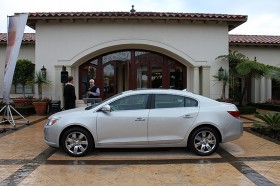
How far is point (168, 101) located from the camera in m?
7.71

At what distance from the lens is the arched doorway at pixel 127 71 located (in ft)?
56.7

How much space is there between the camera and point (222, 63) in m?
16.8

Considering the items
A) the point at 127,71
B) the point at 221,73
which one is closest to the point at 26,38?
the point at 127,71

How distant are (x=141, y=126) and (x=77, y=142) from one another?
1.46 meters

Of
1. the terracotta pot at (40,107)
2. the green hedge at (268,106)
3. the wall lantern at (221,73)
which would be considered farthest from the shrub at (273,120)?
the terracotta pot at (40,107)

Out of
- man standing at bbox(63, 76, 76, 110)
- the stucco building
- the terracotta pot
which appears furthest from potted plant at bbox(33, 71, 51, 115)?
man standing at bbox(63, 76, 76, 110)

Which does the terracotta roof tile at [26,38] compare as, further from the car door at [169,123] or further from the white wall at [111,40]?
the car door at [169,123]

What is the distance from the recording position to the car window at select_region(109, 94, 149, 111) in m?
7.61

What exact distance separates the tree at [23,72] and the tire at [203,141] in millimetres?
12423

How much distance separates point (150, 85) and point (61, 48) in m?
4.80

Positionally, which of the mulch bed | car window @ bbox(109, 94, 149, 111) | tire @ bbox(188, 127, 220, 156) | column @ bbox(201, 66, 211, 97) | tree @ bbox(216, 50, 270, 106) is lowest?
the mulch bed

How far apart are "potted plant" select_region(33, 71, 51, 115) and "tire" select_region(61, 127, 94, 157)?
8.65 meters

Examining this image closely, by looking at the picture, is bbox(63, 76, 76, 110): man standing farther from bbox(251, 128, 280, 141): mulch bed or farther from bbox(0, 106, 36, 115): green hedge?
bbox(251, 128, 280, 141): mulch bed

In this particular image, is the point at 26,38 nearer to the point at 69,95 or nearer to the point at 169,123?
the point at 69,95
